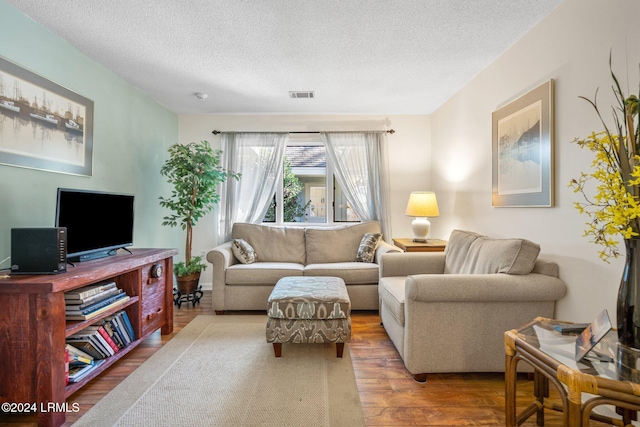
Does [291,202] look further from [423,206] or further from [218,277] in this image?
[423,206]

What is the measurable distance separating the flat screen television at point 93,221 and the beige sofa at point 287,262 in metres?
0.94

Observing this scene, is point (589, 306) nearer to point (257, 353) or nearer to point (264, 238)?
point (257, 353)

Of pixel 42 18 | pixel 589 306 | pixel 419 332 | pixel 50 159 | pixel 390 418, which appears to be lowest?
pixel 390 418

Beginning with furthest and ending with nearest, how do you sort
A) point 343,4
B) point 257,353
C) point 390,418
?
1. point 257,353
2. point 343,4
3. point 390,418

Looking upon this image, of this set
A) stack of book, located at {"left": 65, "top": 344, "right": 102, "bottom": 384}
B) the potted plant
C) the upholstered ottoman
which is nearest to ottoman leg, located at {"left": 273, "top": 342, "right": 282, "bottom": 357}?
the upholstered ottoman

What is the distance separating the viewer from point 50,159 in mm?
2316

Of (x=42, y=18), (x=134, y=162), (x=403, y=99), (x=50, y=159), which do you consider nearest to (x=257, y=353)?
(x=50, y=159)

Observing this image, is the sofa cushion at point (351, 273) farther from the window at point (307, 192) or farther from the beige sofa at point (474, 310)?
the beige sofa at point (474, 310)

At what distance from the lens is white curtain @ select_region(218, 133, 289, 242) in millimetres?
4355

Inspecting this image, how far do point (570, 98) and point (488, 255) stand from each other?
3.64 feet

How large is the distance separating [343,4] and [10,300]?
8.21 feet

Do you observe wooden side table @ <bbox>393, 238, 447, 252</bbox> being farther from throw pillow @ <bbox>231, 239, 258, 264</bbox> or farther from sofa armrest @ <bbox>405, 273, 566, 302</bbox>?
throw pillow @ <bbox>231, 239, 258, 264</bbox>

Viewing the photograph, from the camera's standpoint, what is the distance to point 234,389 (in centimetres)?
197

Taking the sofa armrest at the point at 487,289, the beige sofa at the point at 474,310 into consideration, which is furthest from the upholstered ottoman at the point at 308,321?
the sofa armrest at the point at 487,289
